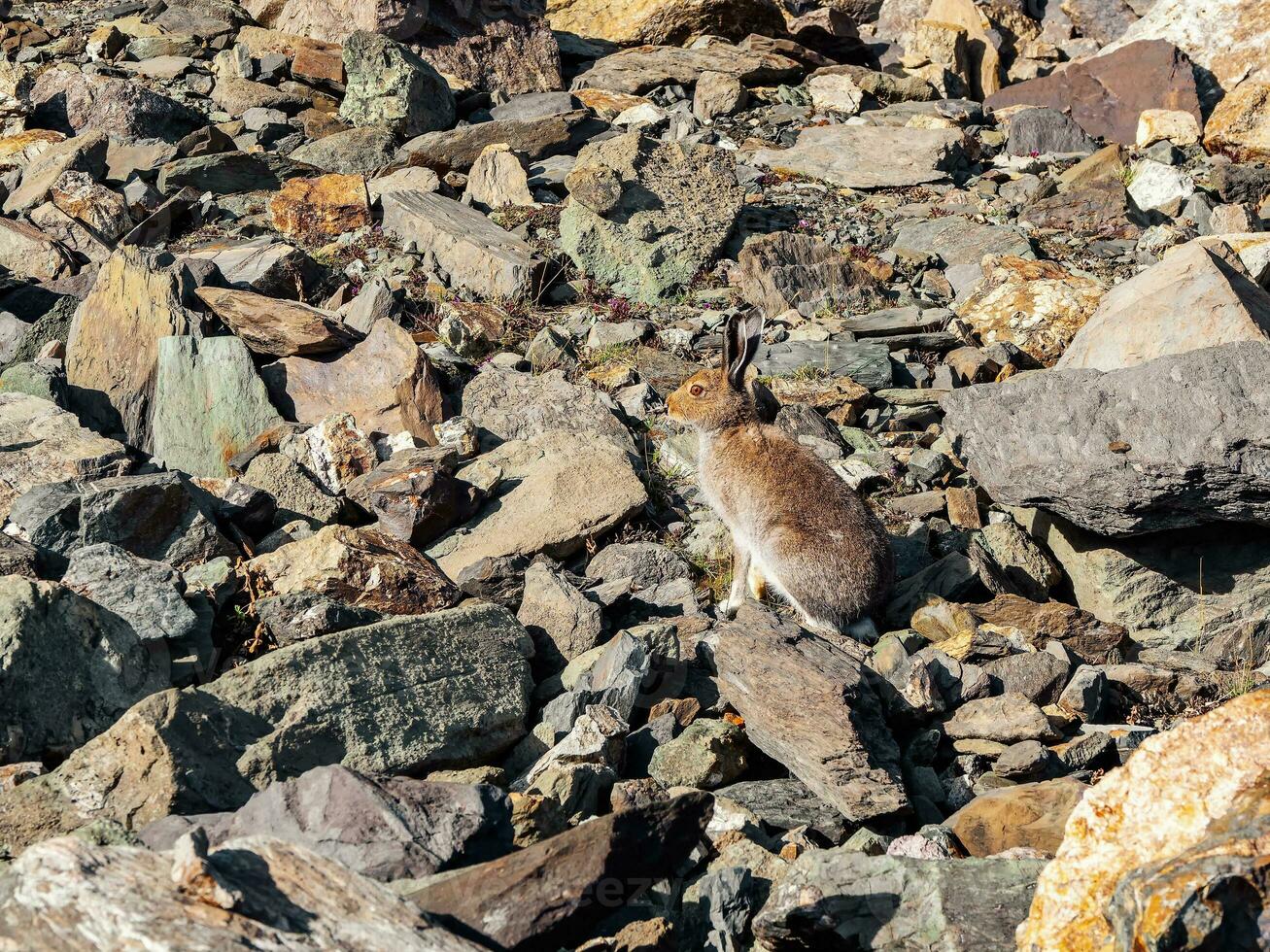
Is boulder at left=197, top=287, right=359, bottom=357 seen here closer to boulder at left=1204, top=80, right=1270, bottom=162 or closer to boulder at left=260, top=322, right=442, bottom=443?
boulder at left=260, top=322, right=442, bottom=443

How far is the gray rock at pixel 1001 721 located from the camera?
6895mm

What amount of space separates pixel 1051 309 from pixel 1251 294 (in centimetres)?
302

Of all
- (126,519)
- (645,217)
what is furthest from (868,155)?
(126,519)

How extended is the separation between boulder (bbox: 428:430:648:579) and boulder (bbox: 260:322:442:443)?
94 centimetres

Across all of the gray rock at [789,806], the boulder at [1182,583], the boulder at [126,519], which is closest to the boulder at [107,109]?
the boulder at [126,519]

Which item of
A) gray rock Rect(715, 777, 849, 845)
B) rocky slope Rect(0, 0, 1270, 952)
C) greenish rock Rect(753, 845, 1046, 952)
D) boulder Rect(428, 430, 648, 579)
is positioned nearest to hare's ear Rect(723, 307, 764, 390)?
rocky slope Rect(0, 0, 1270, 952)

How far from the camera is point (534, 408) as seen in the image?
35.8 feet

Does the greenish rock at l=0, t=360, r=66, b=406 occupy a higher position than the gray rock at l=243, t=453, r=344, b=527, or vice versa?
the greenish rock at l=0, t=360, r=66, b=406

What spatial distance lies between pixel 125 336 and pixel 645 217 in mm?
5722

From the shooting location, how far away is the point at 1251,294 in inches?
388

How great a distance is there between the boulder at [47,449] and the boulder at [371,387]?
166cm

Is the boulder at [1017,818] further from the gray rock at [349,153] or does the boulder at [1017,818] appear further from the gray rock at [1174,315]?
the gray rock at [349,153]

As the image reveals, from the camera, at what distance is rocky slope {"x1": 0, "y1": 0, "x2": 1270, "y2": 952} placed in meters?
4.85

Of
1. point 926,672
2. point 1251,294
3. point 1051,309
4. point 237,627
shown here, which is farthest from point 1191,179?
point 237,627
